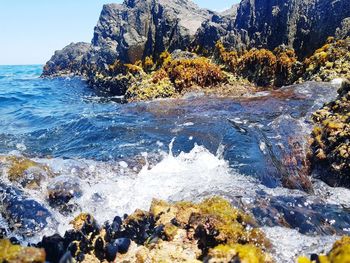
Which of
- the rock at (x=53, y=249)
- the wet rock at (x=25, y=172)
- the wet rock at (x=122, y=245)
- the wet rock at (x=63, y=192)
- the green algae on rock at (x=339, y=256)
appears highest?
the green algae on rock at (x=339, y=256)

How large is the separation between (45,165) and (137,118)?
19.9 ft

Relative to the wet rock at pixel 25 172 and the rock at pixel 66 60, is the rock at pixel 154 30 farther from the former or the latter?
the rock at pixel 66 60

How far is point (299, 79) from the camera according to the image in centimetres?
1900

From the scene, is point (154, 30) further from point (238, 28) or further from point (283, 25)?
point (283, 25)

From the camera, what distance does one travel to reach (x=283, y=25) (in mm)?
22156

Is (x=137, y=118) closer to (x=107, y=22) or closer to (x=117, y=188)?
(x=117, y=188)

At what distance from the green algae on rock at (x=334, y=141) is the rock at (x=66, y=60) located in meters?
51.3

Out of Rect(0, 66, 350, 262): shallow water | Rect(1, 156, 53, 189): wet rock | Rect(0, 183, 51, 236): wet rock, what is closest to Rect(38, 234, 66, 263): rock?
Rect(0, 66, 350, 262): shallow water

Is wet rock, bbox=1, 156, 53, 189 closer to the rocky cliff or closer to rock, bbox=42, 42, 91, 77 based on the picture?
the rocky cliff

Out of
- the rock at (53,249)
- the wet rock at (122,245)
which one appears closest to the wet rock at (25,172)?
the wet rock at (122,245)

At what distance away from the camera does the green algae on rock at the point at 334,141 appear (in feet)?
25.9

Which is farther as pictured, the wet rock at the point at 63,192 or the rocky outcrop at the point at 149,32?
the rocky outcrop at the point at 149,32

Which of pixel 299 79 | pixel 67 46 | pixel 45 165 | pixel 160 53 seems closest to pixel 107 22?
pixel 67 46

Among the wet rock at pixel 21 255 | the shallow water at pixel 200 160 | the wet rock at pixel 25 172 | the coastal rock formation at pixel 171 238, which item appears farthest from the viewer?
the wet rock at pixel 25 172
